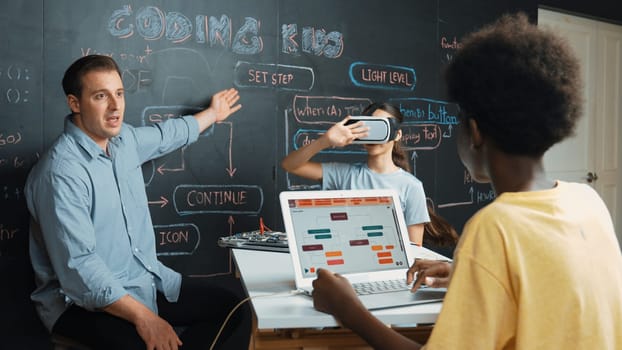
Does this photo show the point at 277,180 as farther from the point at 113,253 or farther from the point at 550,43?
the point at 550,43

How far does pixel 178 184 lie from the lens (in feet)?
9.72

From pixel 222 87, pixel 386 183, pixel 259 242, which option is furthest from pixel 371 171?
pixel 222 87

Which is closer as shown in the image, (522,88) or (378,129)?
(522,88)

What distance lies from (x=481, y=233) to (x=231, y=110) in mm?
2089

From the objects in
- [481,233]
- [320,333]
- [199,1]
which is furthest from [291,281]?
[199,1]

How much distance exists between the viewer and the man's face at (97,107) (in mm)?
2279

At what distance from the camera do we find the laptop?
5.79ft

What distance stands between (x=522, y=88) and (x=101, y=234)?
1.61 meters

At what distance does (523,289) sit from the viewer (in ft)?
3.34

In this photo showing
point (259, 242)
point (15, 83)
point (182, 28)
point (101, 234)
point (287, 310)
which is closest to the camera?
point (287, 310)

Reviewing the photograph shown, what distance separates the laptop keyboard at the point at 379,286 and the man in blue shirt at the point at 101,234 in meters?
0.70

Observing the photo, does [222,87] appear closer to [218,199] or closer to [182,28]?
[182,28]

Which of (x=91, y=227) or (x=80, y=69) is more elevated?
(x=80, y=69)

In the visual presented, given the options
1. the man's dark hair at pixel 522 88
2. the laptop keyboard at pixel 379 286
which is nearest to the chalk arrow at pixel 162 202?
the laptop keyboard at pixel 379 286
